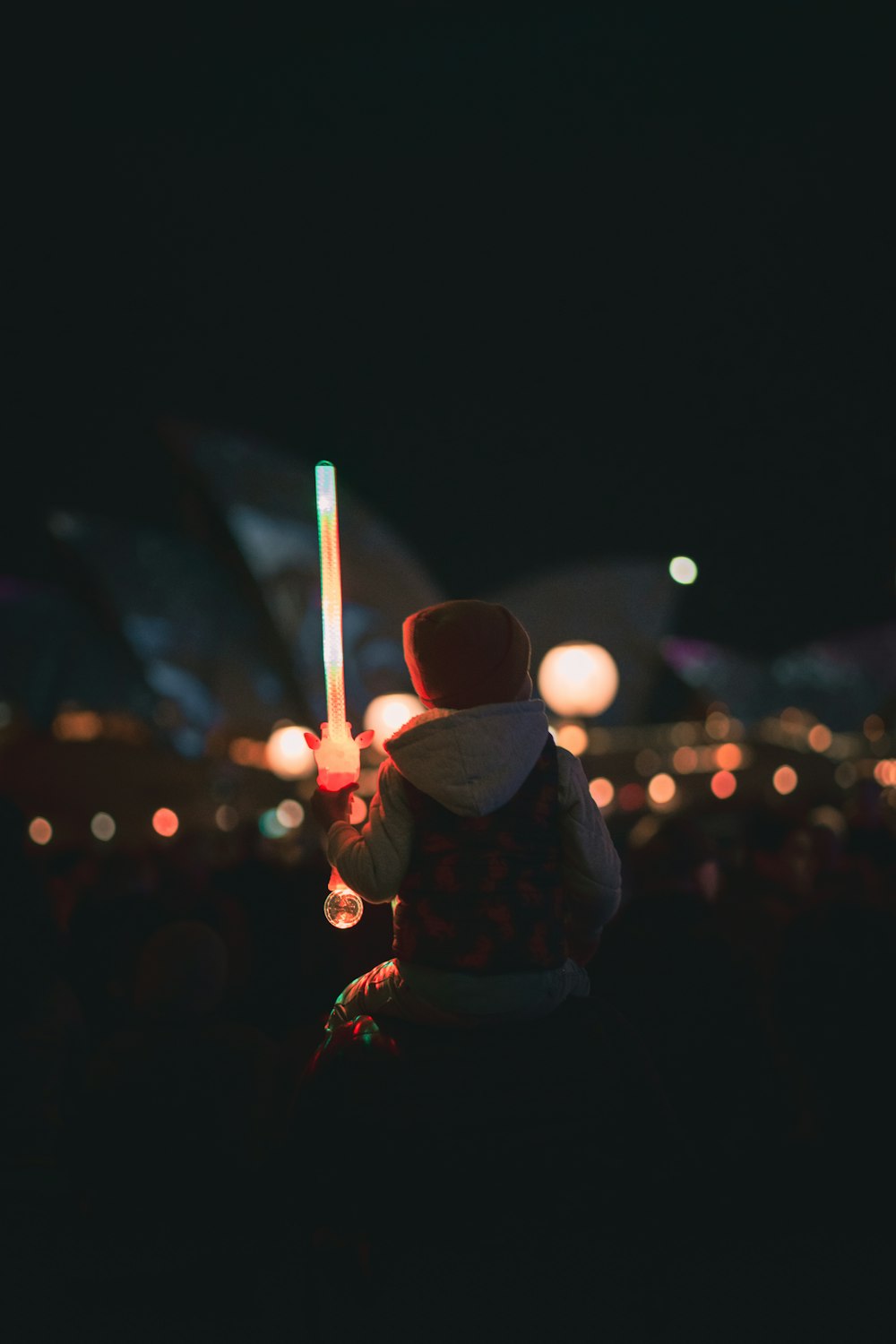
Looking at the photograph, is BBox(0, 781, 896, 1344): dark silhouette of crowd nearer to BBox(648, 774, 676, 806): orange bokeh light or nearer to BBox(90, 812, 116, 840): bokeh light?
BBox(90, 812, 116, 840): bokeh light

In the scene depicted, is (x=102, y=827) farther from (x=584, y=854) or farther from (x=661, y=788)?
(x=584, y=854)

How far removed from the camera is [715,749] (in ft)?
73.4

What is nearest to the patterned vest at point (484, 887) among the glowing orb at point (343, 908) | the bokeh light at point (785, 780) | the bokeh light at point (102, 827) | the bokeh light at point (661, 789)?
the glowing orb at point (343, 908)

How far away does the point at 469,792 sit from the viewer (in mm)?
2082

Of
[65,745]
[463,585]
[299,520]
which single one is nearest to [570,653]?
[463,585]

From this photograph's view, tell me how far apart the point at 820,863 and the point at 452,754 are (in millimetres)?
3086

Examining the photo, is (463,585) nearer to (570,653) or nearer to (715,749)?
(570,653)

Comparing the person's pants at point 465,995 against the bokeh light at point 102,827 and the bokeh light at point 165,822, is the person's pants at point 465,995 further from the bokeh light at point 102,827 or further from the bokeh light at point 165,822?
the bokeh light at point 102,827

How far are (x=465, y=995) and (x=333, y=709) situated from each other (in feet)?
1.94

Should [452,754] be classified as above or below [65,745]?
below

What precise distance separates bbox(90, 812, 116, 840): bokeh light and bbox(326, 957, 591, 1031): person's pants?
16.0 meters

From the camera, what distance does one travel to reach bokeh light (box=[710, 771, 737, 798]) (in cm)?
2130

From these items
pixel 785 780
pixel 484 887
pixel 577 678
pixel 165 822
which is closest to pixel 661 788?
pixel 577 678

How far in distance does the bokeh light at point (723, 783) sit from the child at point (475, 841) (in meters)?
19.6
